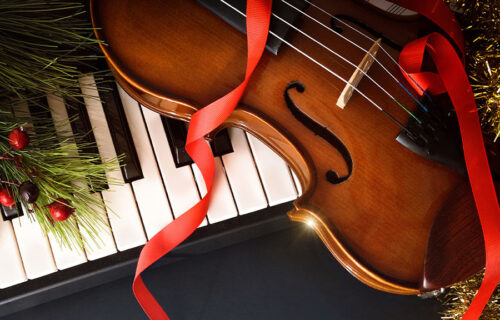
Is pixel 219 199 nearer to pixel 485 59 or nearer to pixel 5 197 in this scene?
pixel 5 197

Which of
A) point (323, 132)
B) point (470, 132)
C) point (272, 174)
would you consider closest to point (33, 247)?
point (272, 174)

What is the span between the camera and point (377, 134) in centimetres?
81

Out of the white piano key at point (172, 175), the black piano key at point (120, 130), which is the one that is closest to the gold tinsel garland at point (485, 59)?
the white piano key at point (172, 175)

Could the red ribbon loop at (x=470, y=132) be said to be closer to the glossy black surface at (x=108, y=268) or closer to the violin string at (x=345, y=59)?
the violin string at (x=345, y=59)

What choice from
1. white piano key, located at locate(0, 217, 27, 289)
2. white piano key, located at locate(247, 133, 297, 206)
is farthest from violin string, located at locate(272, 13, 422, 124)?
white piano key, located at locate(0, 217, 27, 289)

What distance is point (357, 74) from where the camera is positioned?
0.81 m

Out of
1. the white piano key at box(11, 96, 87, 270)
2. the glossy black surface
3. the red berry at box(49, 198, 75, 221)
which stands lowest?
the glossy black surface

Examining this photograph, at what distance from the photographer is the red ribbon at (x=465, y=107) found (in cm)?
72

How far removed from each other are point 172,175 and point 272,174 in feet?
0.77

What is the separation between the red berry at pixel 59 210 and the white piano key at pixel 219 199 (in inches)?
11.3

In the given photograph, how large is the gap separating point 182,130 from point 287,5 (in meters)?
0.36

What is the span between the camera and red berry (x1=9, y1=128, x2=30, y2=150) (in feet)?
2.43

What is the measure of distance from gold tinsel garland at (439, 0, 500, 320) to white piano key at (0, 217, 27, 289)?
39.9 inches

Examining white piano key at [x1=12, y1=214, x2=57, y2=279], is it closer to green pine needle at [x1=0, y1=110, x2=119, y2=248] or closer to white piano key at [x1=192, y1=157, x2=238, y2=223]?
green pine needle at [x1=0, y1=110, x2=119, y2=248]
